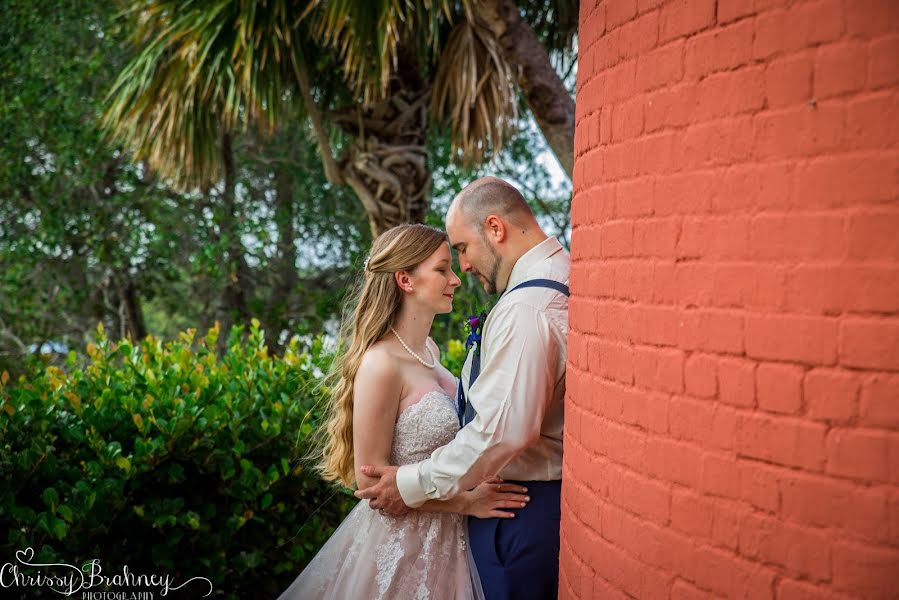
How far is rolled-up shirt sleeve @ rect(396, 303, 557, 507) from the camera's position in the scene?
9.59ft

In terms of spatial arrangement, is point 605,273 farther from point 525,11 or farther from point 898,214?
point 525,11

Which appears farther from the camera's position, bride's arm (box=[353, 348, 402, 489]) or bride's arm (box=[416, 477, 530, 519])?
bride's arm (box=[353, 348, 402, 489])

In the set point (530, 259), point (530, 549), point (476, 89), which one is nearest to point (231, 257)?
point (476, 89)

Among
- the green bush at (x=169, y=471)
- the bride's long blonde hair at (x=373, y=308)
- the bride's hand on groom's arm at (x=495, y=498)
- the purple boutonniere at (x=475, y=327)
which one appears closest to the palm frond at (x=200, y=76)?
the green bush at (x=169, y=471)

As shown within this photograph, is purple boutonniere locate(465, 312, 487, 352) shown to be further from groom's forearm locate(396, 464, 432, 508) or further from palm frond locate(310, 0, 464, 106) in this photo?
palm frond locate(310, 0, 464, 106)

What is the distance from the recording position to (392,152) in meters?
8.62

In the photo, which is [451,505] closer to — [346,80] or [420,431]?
[420,431]

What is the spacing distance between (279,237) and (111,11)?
3.65 meters

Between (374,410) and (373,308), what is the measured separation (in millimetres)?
460

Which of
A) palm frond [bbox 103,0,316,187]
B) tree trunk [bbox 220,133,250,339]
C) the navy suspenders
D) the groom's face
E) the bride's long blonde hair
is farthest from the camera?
tree trunk [bbox 220,133,250,339]

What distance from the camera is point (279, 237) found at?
1273cm

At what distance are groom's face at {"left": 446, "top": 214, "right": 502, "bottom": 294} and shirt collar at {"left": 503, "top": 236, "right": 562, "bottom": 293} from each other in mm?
95

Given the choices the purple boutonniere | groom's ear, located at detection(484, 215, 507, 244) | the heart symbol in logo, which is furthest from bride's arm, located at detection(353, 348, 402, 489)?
the heart symbol in logo

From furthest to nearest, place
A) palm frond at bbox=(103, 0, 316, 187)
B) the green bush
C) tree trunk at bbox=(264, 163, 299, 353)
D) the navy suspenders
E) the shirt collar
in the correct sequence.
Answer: tree trunk at bbox=(264, 163, 299, 353), palm frond at bbox=(103, 0, 316, 187), the green bush, the shirt collar, the navy suspenders
